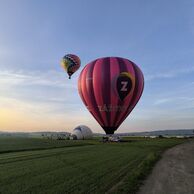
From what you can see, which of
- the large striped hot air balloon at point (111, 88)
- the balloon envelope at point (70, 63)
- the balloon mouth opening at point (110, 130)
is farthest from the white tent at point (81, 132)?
the large striped hot air balloon at point (111, 88)

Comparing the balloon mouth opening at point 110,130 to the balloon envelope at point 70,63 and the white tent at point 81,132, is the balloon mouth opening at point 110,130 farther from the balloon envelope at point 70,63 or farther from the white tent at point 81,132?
the white tent at point 81,132

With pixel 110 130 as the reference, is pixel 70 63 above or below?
above

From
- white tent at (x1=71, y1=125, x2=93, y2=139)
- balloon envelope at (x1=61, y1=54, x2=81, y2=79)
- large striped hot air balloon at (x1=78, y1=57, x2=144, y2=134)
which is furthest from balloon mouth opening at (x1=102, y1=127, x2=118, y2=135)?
white tent at (x1=71, y1=125, x2=93, y2=139)

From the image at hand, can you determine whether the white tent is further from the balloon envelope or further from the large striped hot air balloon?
the large striped hot air balloon

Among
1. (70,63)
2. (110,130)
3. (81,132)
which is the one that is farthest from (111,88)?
(81,132)

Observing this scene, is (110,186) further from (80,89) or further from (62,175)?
(80,89)

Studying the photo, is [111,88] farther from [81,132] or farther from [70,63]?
[81,132]
